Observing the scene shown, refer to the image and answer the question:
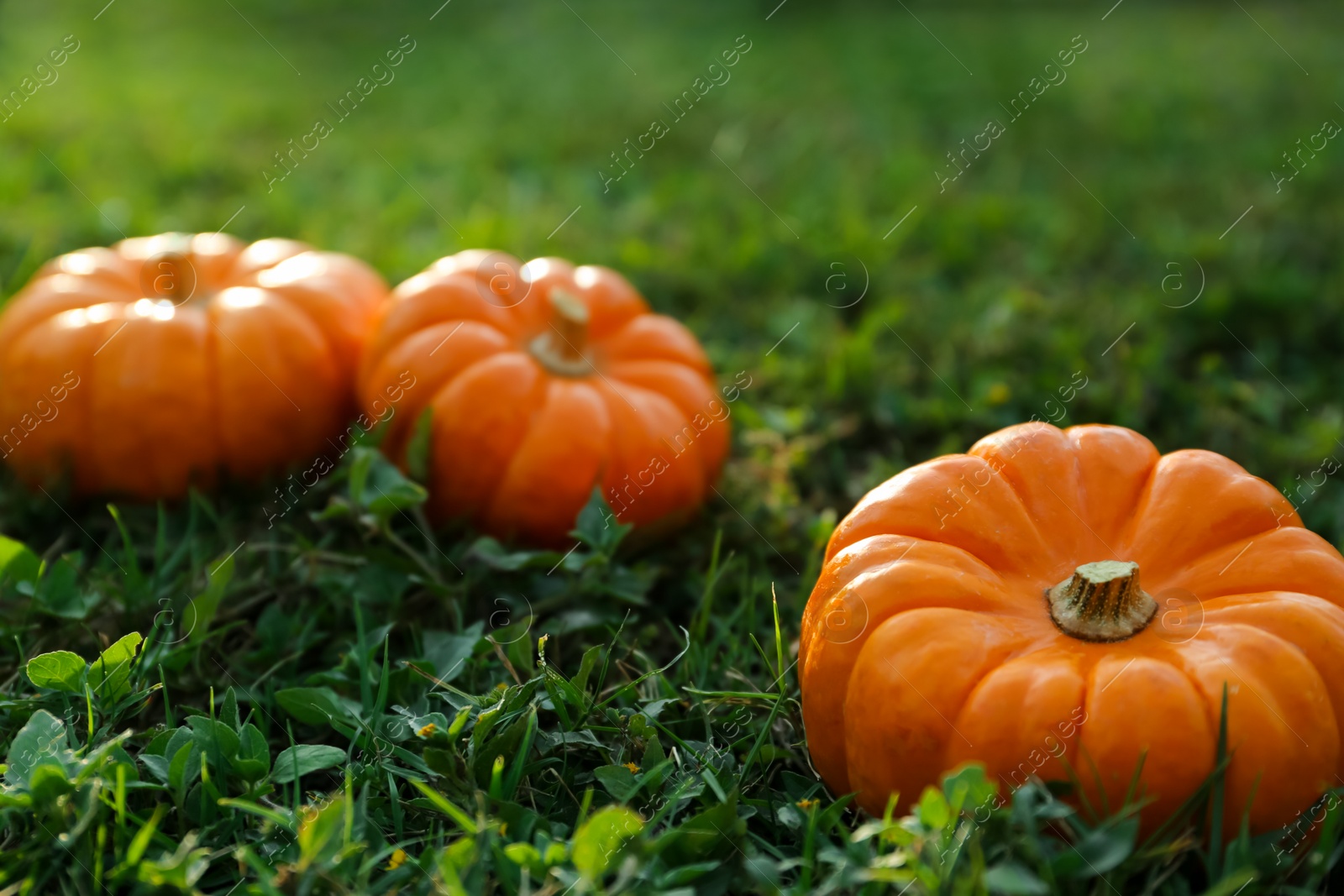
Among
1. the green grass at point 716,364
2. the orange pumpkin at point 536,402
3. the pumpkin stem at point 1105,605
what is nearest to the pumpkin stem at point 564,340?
the orange pumpkin at point 536,402

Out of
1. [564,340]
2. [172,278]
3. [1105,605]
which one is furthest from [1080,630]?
[172,278]

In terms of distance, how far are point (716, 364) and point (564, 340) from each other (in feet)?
3.10

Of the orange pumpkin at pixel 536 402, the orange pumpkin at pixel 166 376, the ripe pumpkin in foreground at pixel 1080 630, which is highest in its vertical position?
the orange pumpkin at pixel 166 376

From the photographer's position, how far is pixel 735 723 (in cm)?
197

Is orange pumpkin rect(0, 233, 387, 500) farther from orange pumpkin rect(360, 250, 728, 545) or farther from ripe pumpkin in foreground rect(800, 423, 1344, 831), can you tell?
ripe pumpkin in foreground rect(800, 423, 1344, 831)

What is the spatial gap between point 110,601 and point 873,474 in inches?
72.3

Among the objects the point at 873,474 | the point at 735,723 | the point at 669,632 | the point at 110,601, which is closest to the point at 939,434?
the point at 873,474

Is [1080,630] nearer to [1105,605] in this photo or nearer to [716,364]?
[1105,605]

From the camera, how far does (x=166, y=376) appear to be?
2494 millimetres

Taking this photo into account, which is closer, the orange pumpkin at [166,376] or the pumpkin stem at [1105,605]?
the pumpkin stem at [1105,605]

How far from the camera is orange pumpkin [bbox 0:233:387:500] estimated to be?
2508 mm

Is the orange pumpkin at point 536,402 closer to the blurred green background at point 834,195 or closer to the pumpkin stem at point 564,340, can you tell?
the pumpkin stem at point 564,340

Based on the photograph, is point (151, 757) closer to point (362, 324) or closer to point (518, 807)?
point (518, 807)

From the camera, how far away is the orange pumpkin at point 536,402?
7.96 ft
